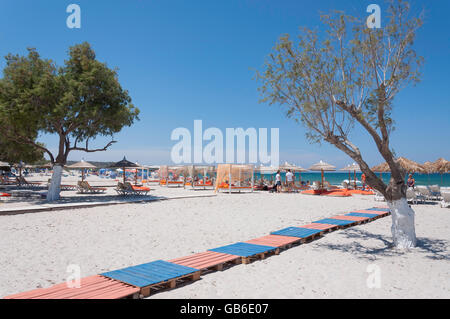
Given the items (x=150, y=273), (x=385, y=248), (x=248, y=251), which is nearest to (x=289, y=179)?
(x=385, y=248)

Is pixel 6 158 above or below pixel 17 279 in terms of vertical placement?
above

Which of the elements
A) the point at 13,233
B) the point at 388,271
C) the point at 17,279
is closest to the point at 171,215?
the point at 13,233

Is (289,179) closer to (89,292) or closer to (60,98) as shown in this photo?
(60,98)

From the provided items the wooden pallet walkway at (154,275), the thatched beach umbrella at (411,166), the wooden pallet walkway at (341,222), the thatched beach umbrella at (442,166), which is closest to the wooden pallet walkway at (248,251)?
the wooden pallet walkway at (154,275)

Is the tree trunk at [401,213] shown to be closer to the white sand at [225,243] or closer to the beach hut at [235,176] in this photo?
the white sand at [225,243]

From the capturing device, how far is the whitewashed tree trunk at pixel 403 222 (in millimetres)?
6789

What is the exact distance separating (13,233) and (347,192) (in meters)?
18.6

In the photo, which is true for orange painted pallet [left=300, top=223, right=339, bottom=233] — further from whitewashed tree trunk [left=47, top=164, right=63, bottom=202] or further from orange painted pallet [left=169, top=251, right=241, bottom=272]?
whitewashed tree trunk [left=47, top=164, right=63, bottom=202]

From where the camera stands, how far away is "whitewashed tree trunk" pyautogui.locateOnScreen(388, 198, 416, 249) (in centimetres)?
679

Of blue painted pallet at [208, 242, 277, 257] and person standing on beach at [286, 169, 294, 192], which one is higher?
person standing on beach at [286, 169, 294, 192]

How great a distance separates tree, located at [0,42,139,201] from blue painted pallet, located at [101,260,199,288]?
38.5 ft

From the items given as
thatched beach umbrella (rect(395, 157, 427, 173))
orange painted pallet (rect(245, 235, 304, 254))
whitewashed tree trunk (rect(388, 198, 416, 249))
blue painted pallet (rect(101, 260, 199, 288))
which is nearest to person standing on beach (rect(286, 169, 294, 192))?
thatched beach umbrella (rect(395, 157, 427, 173))
